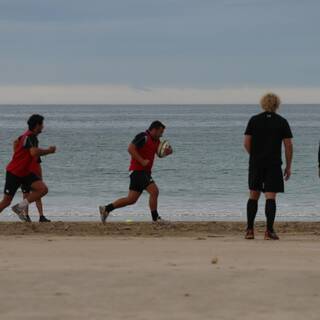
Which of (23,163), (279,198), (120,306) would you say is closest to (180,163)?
(279,198)

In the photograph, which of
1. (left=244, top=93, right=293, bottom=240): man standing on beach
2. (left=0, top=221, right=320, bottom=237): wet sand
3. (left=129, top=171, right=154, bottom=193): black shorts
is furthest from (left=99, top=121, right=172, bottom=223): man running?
(left=244, top=93, right=293, bottom=240): man standing on beach

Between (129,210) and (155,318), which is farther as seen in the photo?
(129,210)

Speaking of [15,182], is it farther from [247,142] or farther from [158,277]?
[158,277]

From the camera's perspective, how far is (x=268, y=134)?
9.90m

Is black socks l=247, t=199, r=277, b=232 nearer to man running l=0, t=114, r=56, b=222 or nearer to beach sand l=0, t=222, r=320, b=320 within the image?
beach sand l=0, t=222, r=320, b=320

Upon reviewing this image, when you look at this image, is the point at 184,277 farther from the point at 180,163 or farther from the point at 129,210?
the point at 180,163

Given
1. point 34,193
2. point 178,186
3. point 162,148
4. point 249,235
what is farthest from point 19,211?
point 178,186

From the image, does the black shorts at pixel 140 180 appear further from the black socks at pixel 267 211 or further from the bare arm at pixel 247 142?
the bare arm at pixel 247 142

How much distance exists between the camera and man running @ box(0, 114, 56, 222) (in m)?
11.4

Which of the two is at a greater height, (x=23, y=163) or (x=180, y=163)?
(x=23, y=163)

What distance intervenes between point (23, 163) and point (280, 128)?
11.2 ft

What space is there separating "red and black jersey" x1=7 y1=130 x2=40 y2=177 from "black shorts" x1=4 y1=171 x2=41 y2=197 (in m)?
0.06

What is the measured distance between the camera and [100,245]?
9672 millimetres

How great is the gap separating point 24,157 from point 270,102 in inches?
131
